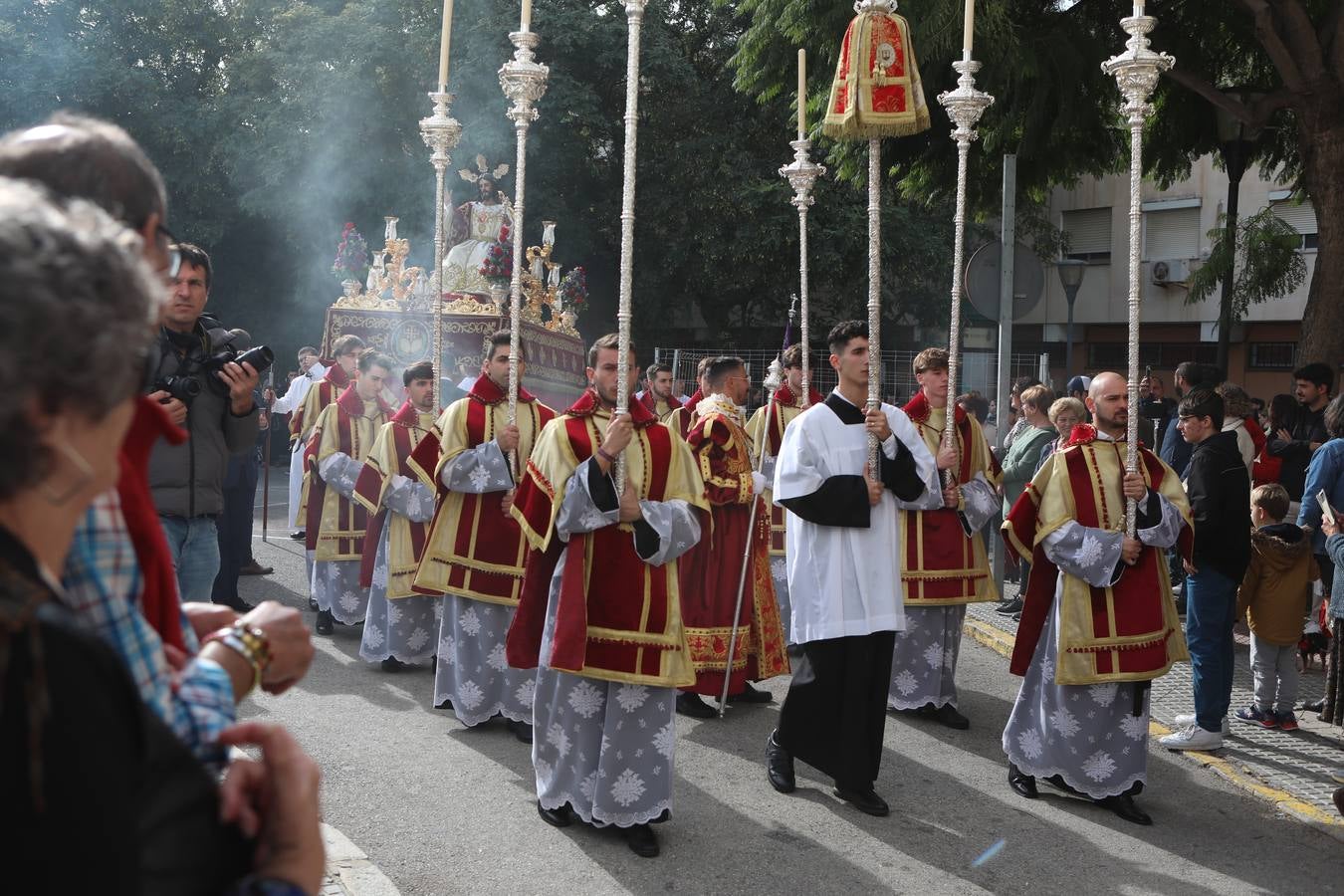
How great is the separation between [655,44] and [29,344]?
87.2ft

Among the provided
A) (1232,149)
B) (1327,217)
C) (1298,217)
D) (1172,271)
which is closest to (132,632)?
(1327,217)

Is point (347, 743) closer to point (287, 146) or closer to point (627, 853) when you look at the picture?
point (627, 853)

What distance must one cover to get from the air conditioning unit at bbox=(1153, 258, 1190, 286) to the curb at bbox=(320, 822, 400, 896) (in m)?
27.1

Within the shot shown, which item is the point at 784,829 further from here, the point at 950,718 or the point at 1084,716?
the point at 950,718

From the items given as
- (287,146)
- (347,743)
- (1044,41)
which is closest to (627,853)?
(347,743)

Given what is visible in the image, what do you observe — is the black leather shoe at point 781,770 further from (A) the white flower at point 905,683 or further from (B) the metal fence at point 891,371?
(B) the metal fence at point 891,371

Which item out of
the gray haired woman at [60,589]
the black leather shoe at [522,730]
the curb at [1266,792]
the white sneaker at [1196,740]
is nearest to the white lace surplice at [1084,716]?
the curb at [1266,792]

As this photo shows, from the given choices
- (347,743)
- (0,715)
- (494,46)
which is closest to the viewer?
(0,715)

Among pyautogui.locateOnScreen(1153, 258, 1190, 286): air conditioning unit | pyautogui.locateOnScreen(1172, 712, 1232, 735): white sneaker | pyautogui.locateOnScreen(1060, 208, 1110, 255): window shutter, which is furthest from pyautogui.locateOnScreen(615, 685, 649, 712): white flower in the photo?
pyautogui.locateOnScreen(1060, 208, 1110, 255): window shutter

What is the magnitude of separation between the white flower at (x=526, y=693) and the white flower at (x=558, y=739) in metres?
1.36

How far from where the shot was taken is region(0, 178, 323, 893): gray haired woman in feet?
4.08

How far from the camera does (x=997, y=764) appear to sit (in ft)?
21.6

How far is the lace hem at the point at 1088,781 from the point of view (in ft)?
19.0

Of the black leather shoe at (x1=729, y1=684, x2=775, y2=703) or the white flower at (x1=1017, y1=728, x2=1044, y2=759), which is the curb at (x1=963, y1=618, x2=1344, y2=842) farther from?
the black leather shoe at (x1=729, y1=684, x2=775, y2=703)
